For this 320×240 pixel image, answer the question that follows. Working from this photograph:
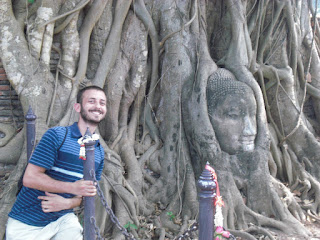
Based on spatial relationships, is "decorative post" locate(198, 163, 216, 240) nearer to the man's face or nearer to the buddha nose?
the man's face

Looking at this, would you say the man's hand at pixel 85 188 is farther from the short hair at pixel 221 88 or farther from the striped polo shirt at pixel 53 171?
the short hair at pixel 221 88

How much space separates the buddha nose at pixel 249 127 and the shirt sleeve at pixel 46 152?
237 centimetres

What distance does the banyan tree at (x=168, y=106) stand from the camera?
11.1 feet

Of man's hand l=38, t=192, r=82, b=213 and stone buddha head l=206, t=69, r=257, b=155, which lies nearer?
man's hand l=38, t=192, r=82, b=213

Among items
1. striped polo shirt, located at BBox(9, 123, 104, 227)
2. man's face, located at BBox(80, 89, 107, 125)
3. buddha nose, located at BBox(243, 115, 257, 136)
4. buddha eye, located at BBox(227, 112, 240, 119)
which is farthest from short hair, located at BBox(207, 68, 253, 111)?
striped polo shirt, located at BBox(9, 123, 104, 227)

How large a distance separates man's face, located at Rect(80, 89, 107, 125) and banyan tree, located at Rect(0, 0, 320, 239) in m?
1.25

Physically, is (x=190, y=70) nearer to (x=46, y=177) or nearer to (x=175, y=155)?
(x=175, y=155)

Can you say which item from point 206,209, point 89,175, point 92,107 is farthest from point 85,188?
point 206,209

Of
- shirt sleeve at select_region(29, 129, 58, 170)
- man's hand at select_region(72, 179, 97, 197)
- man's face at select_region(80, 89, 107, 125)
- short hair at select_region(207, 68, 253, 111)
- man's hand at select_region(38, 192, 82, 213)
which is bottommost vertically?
man's hand at select_region(38, 192, 82, 213)

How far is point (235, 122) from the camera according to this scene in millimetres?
3799

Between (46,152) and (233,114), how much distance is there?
2388mm

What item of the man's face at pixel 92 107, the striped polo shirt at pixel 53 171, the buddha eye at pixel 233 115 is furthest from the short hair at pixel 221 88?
the striped polo shirt at pixel 53 171

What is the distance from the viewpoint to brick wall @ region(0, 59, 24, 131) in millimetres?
3658

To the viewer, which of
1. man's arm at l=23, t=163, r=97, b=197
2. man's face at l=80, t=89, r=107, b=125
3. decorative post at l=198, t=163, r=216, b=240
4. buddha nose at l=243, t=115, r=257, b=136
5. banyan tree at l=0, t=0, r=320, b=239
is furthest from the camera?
buddha nose at l=243, t=115, r=257, b=136
